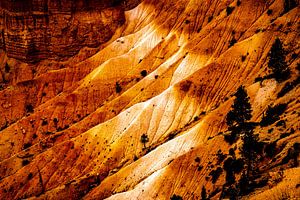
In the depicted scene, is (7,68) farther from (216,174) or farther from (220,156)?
(216,174)

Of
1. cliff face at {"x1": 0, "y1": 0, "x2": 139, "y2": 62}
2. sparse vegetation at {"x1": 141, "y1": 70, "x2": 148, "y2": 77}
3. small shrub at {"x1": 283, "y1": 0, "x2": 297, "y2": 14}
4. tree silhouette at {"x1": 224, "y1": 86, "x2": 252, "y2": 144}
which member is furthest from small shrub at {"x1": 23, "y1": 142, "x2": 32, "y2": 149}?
small shrub at {"x1": 283, "y1": 0, "x2": 297, "y2": 14}

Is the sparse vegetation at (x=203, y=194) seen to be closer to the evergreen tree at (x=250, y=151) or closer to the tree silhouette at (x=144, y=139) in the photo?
the evergreen tree at (x=250, y=151)

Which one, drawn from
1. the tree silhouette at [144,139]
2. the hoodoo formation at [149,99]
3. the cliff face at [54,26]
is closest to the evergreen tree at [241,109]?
the hoodoo formation at [149,99]

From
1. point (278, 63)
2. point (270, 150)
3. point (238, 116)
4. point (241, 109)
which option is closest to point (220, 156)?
point (238, 116)

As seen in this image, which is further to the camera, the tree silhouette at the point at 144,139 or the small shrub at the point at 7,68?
the small shrub at the point at 7,68

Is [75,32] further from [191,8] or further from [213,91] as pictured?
[213,91]

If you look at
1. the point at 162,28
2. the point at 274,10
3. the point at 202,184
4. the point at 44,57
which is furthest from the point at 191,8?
the point at 202,184

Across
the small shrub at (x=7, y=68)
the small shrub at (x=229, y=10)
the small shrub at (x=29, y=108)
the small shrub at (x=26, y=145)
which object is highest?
the small shrub at (x=229, y=10)
